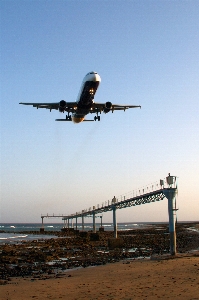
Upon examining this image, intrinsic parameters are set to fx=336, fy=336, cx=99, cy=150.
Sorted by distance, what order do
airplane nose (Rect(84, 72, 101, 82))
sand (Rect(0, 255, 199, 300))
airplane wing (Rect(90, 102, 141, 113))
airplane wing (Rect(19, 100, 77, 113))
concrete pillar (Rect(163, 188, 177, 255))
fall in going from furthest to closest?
airplane wing (Rect(19, 100, 77, 113)) < airplane wing (Rect(90, 102, 141, 113)) < airplane nose (Rect(84, 72, 101, 82)) < concrete pillar (Rect(163, 188, 177, 255)) < sand (Rect(0, 255, 199, 300))

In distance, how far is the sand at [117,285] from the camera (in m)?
15.4

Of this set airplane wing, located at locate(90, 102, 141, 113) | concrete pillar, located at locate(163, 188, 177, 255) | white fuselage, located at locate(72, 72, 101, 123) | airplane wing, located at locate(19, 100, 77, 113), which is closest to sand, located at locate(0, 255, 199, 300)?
concrete pillar, located at locate(163, 188, 177, 255)

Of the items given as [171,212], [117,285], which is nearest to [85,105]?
[171,212]

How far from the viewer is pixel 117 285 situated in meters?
18.0

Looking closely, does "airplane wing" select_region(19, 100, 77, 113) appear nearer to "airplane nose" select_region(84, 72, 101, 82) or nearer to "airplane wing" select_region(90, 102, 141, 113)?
"airplane wing" select_region(90, 102, 141, 113)

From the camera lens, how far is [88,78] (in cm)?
4841

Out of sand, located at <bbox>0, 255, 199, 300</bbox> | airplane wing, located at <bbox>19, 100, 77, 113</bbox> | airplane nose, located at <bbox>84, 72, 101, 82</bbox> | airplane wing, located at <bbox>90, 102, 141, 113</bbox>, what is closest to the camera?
sand, located at <bbox>0, 255, 199, 300</bbox>

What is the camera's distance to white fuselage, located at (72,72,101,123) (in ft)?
157

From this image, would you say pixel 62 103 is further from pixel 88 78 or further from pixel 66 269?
pixel 66 269

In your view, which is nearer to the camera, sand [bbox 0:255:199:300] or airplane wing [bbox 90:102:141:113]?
sand [bbox 0:255:199:300]

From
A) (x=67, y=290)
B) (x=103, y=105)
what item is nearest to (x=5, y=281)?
(x=67, y=290)

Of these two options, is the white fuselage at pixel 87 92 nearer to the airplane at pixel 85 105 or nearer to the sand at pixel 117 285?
the airplane at pixel 85 105

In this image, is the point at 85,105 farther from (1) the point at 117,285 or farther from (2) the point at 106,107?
(1) the point at 117,285

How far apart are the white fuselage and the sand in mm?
29756
